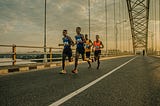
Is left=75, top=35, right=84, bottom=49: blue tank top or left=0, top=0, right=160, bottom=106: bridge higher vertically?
left=75, top=35, right=84, bottom=49: blue tank top

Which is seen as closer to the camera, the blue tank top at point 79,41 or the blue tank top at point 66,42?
the blue tank top at point 66,42

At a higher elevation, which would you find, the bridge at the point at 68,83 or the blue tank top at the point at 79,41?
the blue tank top at the point at 79,41

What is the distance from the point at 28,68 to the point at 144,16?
86444 millimetres

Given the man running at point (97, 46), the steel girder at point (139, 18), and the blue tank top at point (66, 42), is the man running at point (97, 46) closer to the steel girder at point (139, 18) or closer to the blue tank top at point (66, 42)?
the blue tank top at point (66, 42)

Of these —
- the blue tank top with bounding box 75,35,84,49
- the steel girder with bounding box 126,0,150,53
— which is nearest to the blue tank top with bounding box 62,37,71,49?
the blue tank top with bounding box 75,35,84,49

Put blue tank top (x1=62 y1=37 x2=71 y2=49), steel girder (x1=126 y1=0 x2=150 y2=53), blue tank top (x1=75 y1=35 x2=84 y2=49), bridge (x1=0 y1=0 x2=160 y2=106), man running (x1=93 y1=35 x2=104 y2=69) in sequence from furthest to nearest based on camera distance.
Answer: steel girder (x1=126 y1=0 x2=150 y2=53) < man running (x1=93 y1=35 x2=104 y2=69) < blue tank top (x1=75 y1=35 x2=84 y2=49) < blue tank top (x1=62 y1=37 x2=71 y2=49) < bridge (x1=0 y1=0 x2=160 y2=106)

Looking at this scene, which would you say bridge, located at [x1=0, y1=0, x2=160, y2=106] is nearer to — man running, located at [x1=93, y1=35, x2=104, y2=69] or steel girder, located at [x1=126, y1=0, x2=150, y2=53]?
man running, located at [x1=93, y1=35, x2=104, y2=69]

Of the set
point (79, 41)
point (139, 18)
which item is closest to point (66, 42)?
point (79, 41)

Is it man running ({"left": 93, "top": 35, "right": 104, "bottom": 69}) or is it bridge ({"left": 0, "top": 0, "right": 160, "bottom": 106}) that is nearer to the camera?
bridge ({"left": 0, "top": 0, "right": 160, "bottom": 106})

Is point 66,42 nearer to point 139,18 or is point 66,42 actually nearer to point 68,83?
point 68,83

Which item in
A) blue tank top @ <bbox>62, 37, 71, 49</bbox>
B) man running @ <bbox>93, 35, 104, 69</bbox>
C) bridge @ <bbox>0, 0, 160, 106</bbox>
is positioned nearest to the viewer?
bridge @ <bbox>0, 0, 160, 106</bbox>

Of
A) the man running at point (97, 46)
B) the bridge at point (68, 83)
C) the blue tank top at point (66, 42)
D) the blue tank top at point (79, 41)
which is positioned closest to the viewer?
the bridge at point (68, 83)

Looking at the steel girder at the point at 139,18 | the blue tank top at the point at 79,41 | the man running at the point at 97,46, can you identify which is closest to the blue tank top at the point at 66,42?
the blue tank top at the point at 79,41

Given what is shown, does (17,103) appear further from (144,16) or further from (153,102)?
(144,16)
